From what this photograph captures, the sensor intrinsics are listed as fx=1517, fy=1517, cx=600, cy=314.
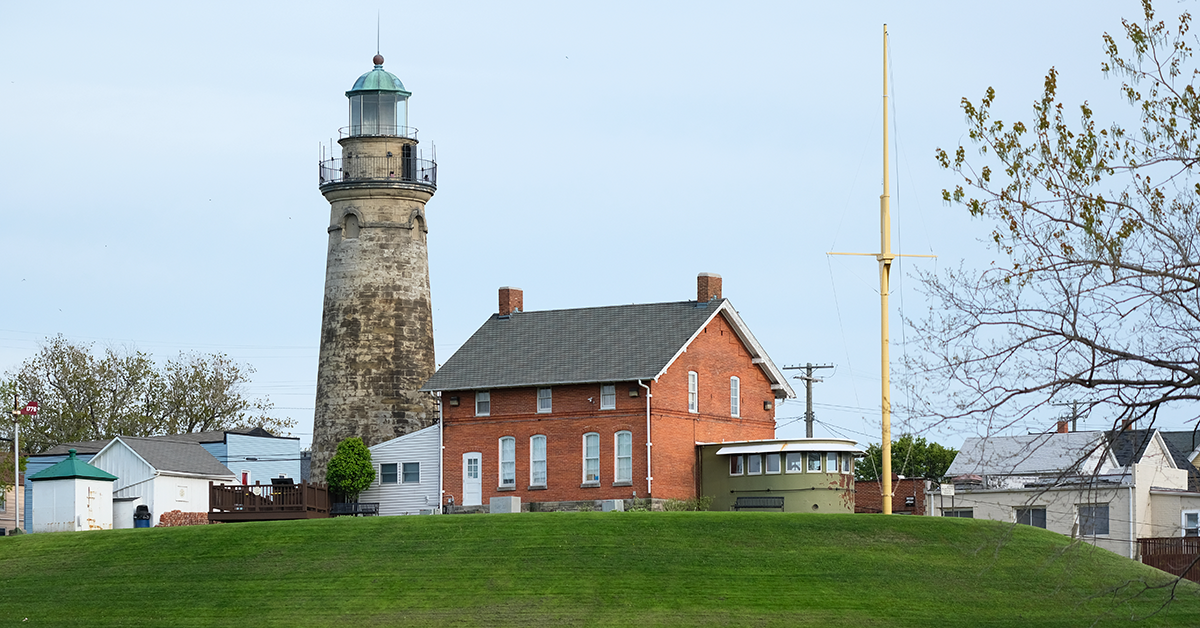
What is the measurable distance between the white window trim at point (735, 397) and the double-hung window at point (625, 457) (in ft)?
16.9

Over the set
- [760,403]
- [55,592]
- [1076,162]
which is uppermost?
[1076,162]

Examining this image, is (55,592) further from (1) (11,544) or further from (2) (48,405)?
(2) (48,405)

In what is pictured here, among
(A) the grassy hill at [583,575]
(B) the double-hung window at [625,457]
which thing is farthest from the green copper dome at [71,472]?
(B) the double-hung window at [625,457]

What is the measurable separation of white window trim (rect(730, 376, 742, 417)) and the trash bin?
19.5m

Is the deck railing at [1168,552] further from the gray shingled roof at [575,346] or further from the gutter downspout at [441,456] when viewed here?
the gutter downspout at [441,456]

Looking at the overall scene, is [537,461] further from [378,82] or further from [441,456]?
[378,82]

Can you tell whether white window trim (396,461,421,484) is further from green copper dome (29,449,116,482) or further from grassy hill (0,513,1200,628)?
grassy hill (0,513,1200,628)

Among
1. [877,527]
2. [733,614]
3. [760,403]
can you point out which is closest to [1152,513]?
[760,403]

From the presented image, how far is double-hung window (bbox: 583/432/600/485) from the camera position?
48.0m

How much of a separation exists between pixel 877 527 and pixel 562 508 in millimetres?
13470

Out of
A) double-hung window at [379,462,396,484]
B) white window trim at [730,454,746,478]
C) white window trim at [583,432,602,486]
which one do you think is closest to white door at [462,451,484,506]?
double-hung window at [379,462,396,484]

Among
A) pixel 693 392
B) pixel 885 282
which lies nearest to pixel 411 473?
pixel 693 392

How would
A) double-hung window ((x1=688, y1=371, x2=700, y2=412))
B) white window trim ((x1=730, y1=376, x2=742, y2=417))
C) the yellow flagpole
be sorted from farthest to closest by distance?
white window trim ((x1=730, y1=376, x2=742, y2=417)) → double-hung window ((x1=688, y1=371, x2=700, y2=412)) → the yellow flagpole

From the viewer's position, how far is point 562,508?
157 ft
